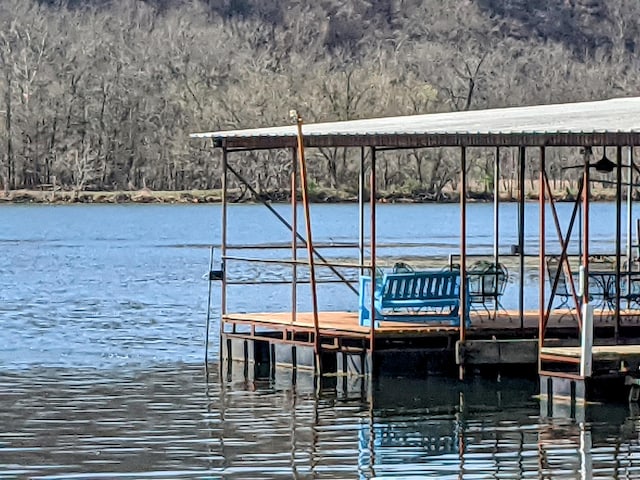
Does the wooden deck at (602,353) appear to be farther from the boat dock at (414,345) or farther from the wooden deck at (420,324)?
the wooden deck at (420,324)

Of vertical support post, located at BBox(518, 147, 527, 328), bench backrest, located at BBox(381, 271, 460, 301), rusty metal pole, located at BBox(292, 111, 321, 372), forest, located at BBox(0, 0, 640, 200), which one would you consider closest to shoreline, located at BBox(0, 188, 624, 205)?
forest, located at BBox(0, 0, 640, 200)

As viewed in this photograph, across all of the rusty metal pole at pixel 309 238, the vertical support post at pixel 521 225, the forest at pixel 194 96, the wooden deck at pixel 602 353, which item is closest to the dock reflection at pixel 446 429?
the rusty metal pole at pixel 309 238

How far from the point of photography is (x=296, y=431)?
63.4ft

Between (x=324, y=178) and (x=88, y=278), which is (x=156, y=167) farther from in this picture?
(x=88, y=278)

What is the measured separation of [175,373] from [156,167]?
7555cm

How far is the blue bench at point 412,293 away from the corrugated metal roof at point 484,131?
5.19 feet

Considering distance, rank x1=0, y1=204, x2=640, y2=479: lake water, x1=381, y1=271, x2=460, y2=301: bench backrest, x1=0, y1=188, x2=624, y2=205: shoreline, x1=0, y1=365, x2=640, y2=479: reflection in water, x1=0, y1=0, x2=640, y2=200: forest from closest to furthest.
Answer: x1=0, y1=365, x2=640, y2=479: reflection in water → x1=0, y1=204, x2=640, y2=479: lake water → x1=381, y1=271, x2=460, y2=301: bench backrest → x1=0, y1=188, x2=624, y2=205: shoreline → x1=0, y1=0, x2=640, y2=200: forest

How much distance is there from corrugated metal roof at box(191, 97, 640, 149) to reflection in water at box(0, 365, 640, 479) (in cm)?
290

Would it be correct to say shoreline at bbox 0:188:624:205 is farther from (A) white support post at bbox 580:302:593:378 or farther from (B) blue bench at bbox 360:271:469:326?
(A) white support post at bbox 580:302:593:378

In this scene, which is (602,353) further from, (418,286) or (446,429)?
(418,286)

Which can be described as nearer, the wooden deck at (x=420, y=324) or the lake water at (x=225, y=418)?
the lake water at (x=225, y=418)

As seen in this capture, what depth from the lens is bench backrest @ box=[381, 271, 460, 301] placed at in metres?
21.9

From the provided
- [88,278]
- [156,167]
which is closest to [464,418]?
[88,278]

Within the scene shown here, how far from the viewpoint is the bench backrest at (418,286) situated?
21.9 m
